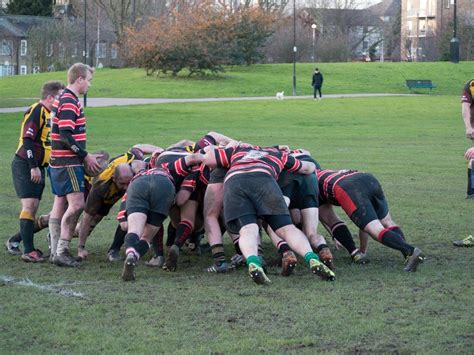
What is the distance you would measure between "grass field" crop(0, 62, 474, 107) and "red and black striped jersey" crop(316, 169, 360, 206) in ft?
135

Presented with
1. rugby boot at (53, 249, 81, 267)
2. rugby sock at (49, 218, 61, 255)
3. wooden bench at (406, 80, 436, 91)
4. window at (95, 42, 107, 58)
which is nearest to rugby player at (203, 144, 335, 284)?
rugby boot at (53, 249, 81, 267)

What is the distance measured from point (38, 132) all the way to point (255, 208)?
2781 mm

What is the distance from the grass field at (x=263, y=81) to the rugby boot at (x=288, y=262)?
4211 cm

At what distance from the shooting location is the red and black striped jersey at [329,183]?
9781 millimetres

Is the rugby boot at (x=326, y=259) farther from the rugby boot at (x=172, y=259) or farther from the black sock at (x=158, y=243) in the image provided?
the black sock at (x=158, y=243)

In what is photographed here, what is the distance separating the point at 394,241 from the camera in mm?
9383

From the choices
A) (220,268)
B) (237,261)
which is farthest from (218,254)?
(237,261)

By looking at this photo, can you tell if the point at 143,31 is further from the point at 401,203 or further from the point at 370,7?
the point at 370,7

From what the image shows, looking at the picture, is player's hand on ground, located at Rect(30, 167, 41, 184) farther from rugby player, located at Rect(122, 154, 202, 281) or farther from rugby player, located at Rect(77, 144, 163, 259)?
rugby player, located at Rect(122, 154, 202, 281)

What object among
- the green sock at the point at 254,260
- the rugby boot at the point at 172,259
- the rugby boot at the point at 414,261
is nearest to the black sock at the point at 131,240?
the rugby boot at the point at 172,259

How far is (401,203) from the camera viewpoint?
14.2 meters

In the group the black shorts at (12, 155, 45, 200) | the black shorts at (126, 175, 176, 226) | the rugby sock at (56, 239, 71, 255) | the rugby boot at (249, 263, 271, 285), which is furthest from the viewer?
the black shorts at (12, 155, 45, 200)

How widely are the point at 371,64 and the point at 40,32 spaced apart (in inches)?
1214

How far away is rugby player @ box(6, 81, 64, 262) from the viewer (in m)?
9.99
